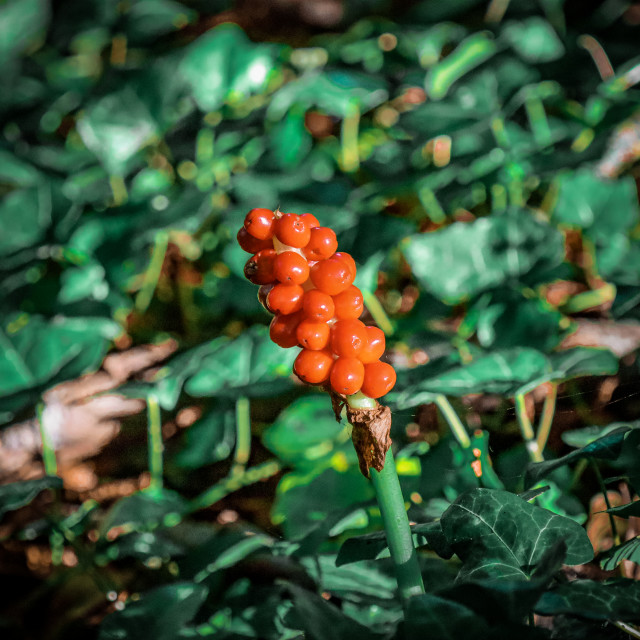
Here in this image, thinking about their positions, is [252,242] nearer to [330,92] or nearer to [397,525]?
[397,525]

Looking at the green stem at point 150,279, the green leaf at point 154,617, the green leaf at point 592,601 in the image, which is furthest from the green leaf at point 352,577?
the green stem at point 150,279

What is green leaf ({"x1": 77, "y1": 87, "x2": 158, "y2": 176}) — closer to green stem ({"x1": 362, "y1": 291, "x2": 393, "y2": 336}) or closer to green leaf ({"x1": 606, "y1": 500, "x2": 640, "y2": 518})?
green stem ({"x1": 362, "y1": 291, "x2": 393, "y2": 336})

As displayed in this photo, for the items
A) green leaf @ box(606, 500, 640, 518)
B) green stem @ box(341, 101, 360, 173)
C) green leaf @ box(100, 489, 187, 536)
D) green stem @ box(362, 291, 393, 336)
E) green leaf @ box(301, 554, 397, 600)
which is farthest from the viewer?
green stem @ box(341, 101, 360, 173)

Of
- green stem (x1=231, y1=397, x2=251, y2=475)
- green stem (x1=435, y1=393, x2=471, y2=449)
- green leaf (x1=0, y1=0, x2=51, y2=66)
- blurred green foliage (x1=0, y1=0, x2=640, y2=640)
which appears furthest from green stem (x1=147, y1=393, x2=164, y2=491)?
green leaf (x1=0, y1=0, x2=51, y2=66)

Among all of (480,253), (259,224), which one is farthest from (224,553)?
(480,253)

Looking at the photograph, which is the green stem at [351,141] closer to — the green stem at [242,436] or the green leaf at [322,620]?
the green stem at [242,436]
